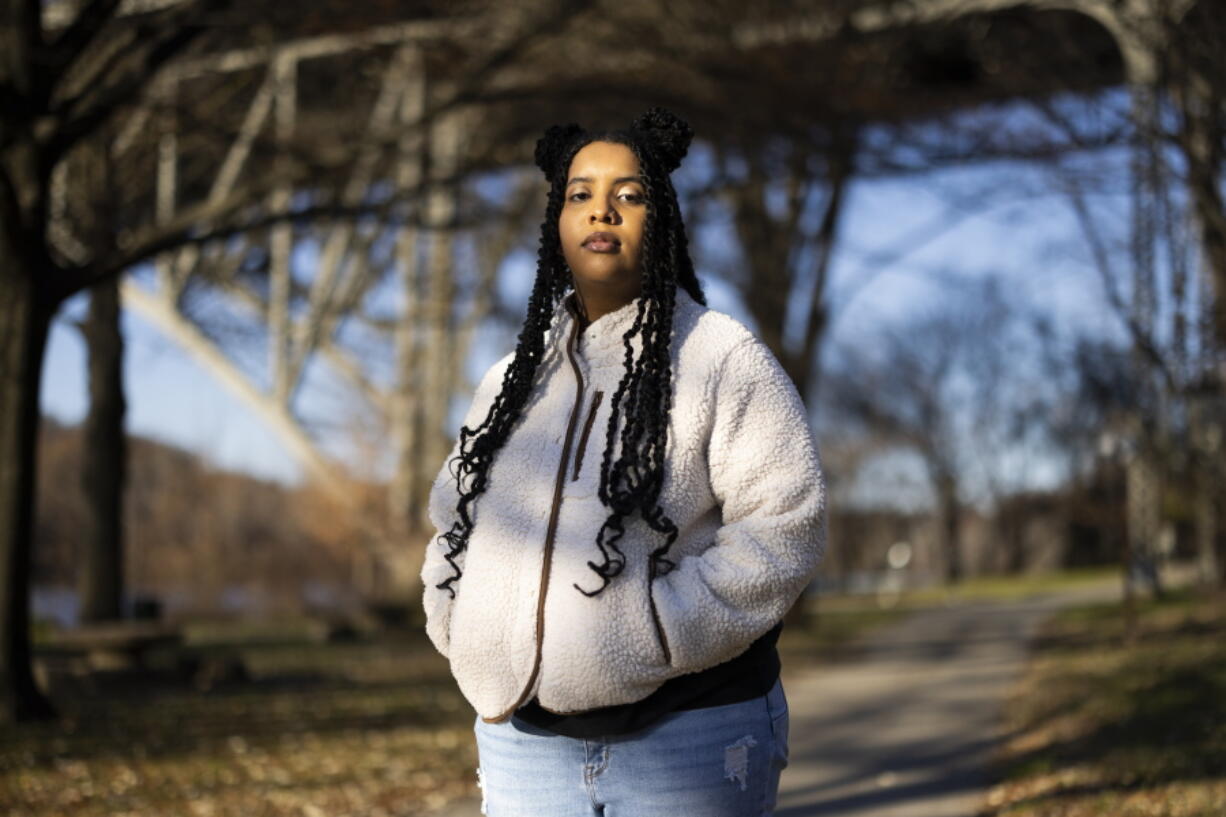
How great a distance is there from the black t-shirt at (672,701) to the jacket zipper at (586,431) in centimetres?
39

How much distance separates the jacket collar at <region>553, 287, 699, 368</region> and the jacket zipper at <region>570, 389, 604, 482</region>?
3.0 inches

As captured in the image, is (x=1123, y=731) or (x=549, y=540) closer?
(x=549, y=540)

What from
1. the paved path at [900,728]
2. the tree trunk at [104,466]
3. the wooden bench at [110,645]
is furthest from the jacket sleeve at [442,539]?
the tree trunk at [104,466]

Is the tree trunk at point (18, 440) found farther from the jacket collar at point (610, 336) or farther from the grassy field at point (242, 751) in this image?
the jacket collar at point (610, 336)

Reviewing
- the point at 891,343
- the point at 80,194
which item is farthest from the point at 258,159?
the point at 891,343

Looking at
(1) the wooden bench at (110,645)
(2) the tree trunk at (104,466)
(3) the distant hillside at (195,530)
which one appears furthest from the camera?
(3) the distant hillside at (195,530)

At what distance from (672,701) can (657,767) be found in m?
0.11

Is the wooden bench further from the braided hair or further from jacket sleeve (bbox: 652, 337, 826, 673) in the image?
jacket sleeve (bbox: 652, 337, 826, 673)

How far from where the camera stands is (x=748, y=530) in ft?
7.62

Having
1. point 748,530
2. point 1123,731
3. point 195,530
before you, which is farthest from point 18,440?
point 195,530

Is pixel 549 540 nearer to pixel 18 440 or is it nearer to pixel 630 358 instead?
pixel 630 358

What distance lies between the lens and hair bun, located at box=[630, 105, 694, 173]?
2.66 m

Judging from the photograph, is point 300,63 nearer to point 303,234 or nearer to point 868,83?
point 303,234

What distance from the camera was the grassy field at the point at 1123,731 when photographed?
645 centimetres
